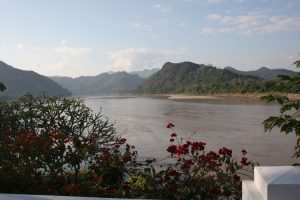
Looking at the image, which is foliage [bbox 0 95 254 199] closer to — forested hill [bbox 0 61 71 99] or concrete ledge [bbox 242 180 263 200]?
concrete ledge [bbox 242 180 263 200]

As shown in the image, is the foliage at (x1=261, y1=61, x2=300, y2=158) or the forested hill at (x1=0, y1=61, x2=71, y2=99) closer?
the foliage at (x1=261, y1=61, x2=300, y2=158)

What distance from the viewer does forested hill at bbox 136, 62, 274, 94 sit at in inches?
4009

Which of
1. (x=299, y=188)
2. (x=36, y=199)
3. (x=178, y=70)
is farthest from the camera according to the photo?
(x=178, y=70)

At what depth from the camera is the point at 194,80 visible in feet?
477

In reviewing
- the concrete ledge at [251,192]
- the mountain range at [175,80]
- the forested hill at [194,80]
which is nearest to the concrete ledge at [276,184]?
the concrete ledge at [251,192]

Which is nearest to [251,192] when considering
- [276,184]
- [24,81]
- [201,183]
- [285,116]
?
[276,184]

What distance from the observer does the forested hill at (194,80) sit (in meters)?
102

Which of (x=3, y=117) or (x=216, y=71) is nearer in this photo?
(x=3, y=117)

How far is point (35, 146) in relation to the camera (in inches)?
243

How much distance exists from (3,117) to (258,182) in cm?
658

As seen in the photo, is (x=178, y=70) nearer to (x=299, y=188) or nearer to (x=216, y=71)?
(x=216, y=71)

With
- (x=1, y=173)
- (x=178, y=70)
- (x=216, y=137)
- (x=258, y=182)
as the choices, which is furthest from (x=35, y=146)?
(x=178, y=70)

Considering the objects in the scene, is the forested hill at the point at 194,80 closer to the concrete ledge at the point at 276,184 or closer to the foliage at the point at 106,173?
the foliage at the point at 106,173

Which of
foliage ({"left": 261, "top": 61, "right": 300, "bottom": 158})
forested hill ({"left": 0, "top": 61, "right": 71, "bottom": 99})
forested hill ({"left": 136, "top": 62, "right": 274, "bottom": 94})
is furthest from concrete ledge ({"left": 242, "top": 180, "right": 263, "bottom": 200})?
forested hill ({"left": 0, "top": 61, "right": 71, "bottom": 99})
